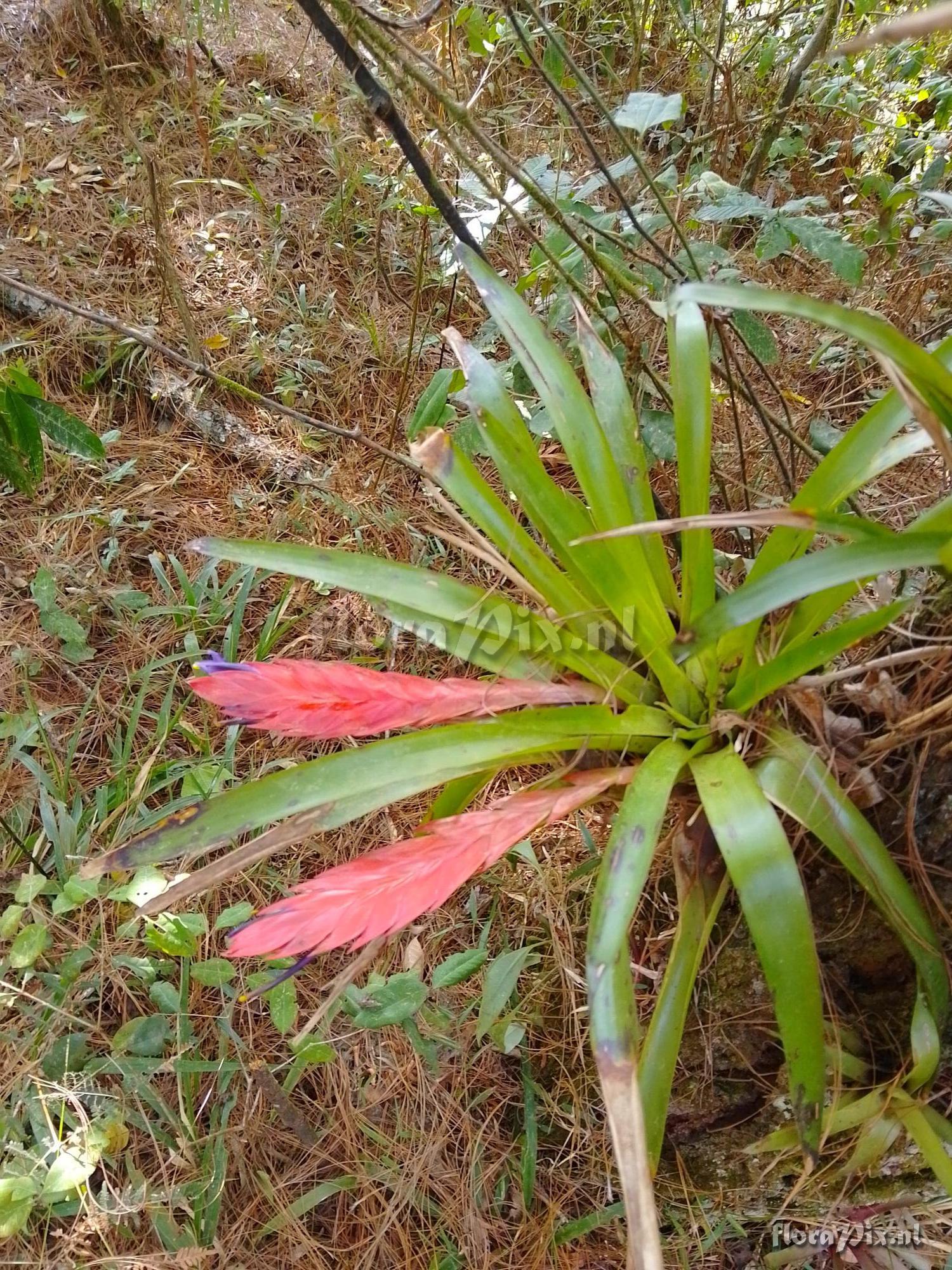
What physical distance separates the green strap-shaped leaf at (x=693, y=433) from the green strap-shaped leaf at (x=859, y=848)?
25cm

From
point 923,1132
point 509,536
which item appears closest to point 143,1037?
point 509,536

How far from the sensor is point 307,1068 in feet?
4.25

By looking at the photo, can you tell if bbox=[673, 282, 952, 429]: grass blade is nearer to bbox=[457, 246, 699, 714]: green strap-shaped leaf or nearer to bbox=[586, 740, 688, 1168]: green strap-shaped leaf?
bbox=[457, 246, 699, 714]: green strap-shaped leaf

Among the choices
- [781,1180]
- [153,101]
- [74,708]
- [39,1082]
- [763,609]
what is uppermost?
[153,101]

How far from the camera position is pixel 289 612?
6.09 ft

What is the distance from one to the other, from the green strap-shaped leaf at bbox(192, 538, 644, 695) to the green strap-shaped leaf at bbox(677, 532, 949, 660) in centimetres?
27

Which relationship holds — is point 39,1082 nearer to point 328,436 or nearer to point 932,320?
point 328,436

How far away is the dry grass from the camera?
117cm

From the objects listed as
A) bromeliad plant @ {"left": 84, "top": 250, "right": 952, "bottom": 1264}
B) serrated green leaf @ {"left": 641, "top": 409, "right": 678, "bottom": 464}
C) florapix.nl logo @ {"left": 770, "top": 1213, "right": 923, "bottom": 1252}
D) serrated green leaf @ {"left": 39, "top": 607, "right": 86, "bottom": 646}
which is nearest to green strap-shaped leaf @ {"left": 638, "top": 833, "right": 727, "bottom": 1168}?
bromeliad plant @ {"left": 84, "top": 250, "right": 952, "bottom": 1264}

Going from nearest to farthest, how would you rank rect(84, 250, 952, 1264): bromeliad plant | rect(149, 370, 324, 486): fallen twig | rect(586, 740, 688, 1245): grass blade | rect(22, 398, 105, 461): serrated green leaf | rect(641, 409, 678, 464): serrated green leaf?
rect(586, 740, 688, 1245): grass blade < rect(84, 250, 952, 1264): bromeliad plant < rect(641, 409, 678, 464): serrated green leaf < rect(22, 398, 105, 461): serrated green leaf < rect(149, 370, 324, 486): fallen twig

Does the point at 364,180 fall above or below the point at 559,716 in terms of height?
above

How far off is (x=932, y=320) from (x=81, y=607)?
216cm

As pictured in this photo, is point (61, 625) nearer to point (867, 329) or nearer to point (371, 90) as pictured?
point (371, 90)

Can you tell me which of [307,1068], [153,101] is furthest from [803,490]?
[153,101]
